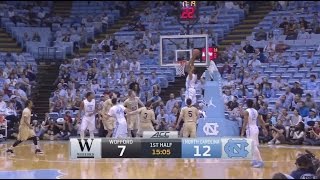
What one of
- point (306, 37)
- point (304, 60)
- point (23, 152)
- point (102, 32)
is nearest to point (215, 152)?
point (23, 152)

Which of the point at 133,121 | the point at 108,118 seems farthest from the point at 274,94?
the point at 108,118

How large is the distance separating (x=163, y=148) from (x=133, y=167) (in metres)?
0.93

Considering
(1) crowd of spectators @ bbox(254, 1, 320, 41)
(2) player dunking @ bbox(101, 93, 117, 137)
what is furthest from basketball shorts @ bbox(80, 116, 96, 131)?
(1) crowd of spectators @ bbox(254, 1, 320, 41)

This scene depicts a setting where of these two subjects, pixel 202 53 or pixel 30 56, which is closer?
pixel 202 53

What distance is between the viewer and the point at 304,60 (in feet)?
83.9

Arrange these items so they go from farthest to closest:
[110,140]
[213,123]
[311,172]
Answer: [213,123] → [110,140] → [311,172]

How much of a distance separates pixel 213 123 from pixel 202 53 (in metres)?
2.22

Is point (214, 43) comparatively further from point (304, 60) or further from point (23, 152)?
point (23, 152)

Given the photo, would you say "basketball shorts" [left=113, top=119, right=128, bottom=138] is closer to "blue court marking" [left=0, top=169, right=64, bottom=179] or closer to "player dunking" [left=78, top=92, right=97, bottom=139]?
"player dunking" [left=78, top=92, right=97, bottom=139]

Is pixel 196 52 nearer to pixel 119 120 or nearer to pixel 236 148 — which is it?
pixel 119 120

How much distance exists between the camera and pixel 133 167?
630 inches

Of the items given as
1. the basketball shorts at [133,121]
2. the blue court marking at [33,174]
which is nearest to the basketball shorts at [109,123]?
the basketball shorts at [133,121]

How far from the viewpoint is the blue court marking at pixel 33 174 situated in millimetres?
14163

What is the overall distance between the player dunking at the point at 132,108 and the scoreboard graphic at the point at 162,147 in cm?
419
